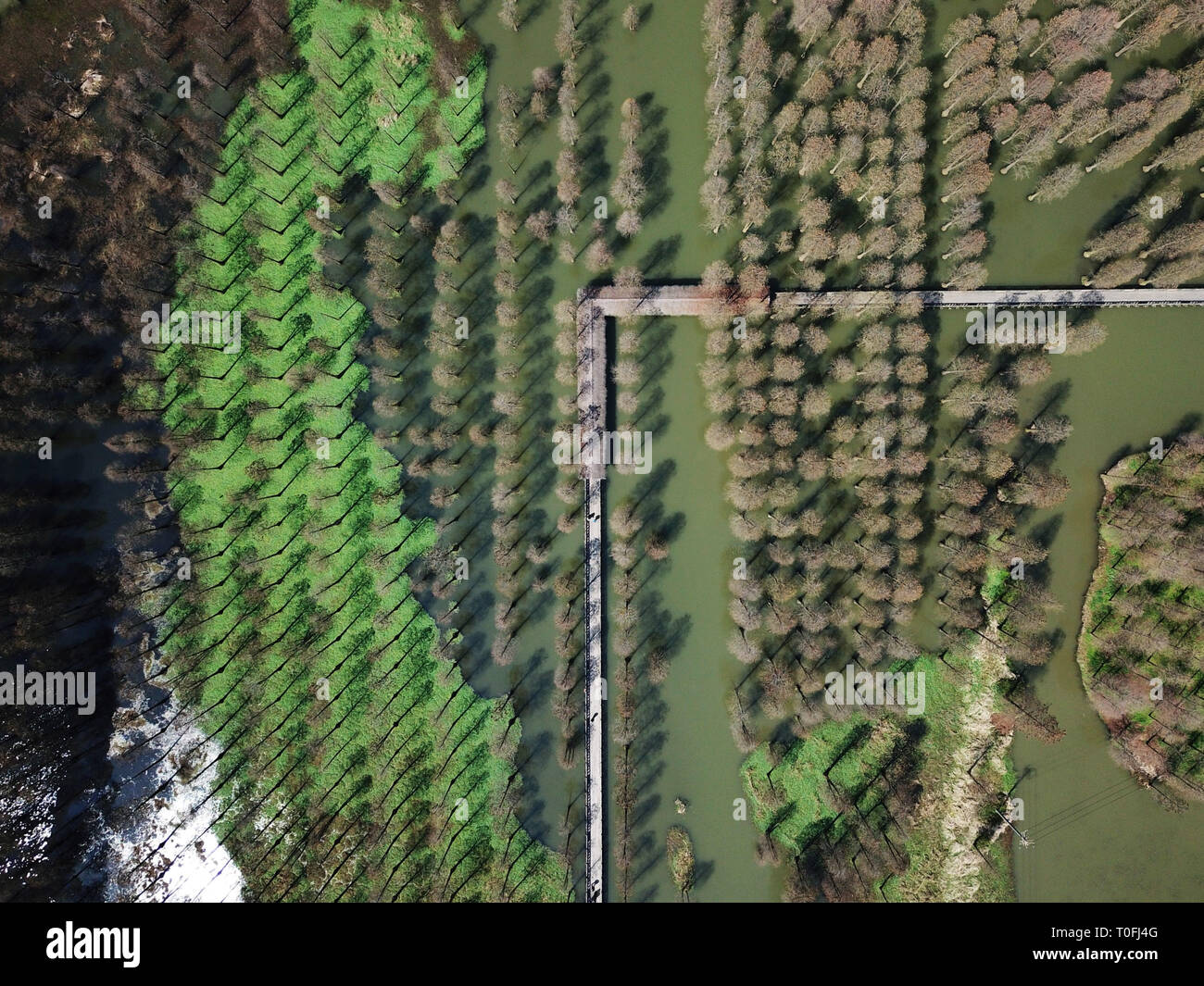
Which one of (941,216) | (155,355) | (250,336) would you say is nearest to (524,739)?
(250,336)

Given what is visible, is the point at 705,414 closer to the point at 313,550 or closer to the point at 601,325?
the point at 601,325

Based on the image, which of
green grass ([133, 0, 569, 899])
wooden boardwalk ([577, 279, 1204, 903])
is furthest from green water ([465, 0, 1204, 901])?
green grass ([133, 0, 569, 899])

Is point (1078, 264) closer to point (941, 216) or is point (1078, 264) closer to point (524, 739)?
point (941, 216)

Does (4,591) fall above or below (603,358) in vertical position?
below

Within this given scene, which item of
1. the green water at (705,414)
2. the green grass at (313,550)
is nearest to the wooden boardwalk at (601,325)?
the green water at (705,414)

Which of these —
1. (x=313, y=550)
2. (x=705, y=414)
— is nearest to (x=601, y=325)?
(x=705, y=414)

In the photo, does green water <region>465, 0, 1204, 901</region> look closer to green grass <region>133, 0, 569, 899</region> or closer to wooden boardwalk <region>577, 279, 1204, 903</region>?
wooden boardwalk <region>577, 279, 1204, 903</region>

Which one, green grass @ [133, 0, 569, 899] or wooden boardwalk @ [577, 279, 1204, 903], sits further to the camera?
green grass @ [133, 0, 569, 899]
